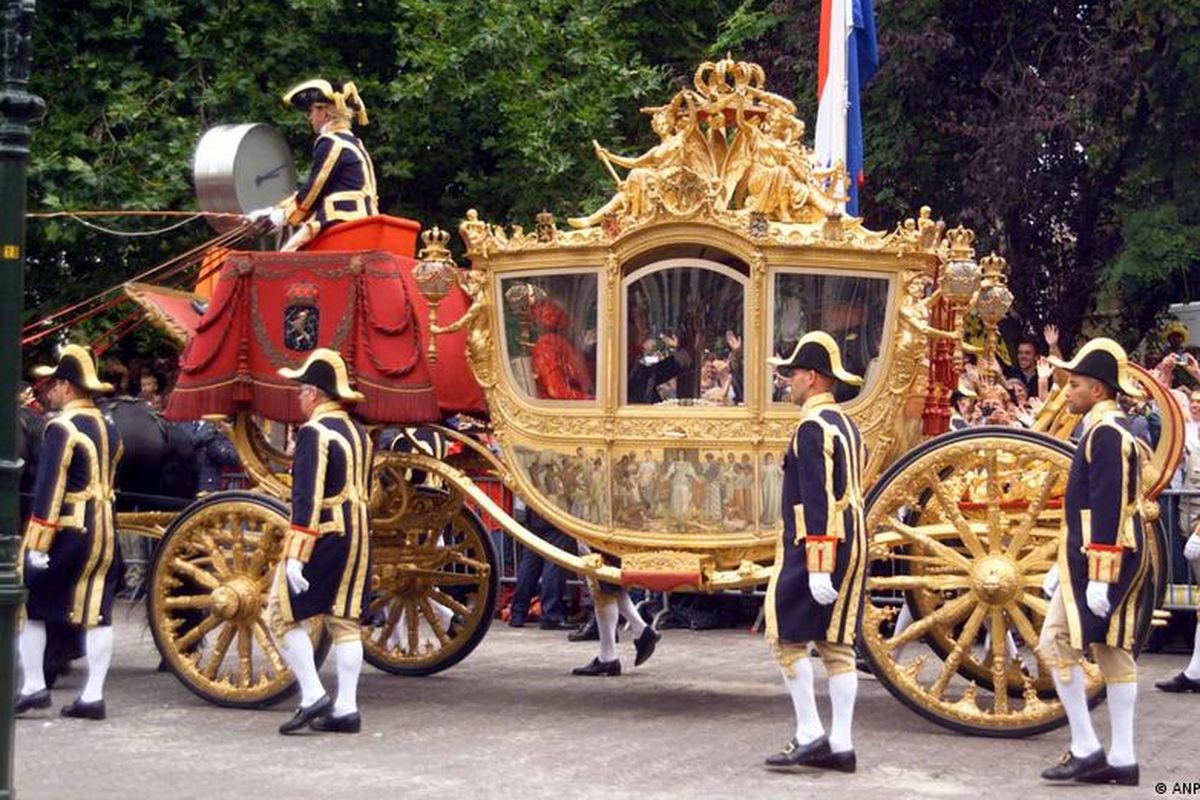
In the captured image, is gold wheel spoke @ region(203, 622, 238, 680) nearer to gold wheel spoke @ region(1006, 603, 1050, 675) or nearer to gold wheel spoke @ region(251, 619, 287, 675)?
gold wheel spoke @ region(251, 619, 287, 675)

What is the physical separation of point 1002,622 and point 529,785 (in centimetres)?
281

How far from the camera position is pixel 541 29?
18469mm

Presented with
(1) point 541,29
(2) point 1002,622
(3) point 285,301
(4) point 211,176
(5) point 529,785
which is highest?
(1) point 541,29

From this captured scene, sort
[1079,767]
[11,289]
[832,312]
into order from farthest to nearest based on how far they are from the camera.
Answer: [832,312] < [1079,767] < [11,289]

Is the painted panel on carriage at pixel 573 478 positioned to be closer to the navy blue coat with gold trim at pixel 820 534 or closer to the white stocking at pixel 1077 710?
the navy blue coat with gold trim at pixel 820 534

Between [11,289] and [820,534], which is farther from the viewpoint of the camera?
[820,534]

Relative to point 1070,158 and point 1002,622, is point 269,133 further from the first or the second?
point 1070,158

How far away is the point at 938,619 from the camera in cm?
1034

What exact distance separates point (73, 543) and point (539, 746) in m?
2.87

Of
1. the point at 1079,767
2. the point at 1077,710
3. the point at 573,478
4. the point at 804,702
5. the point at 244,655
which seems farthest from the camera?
the point at 244,655

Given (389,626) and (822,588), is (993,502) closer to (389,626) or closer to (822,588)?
(822,588)

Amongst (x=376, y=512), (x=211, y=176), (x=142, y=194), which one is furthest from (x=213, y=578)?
(x=142, y=194)

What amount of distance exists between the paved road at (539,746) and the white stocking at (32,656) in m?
0.26

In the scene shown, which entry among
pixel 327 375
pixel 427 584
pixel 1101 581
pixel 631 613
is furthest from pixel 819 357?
pixel 427 584
